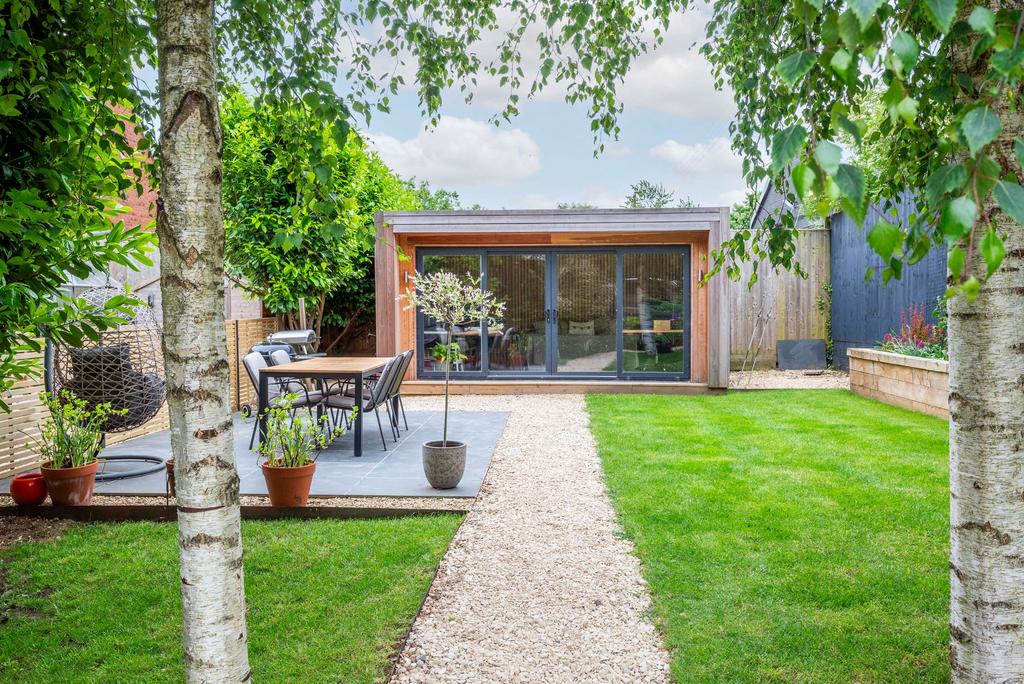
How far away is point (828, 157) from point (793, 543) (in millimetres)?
3147

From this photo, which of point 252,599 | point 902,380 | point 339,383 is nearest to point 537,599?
point 252,599

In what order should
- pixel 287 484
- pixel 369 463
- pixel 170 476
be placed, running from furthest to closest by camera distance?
pixel 369 463 < pixel 287 484 < pixel 170 476

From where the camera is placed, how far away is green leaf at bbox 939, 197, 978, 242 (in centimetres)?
81

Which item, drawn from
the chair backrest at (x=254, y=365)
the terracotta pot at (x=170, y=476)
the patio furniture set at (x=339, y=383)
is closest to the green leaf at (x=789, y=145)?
the terracotta pot at (x=170, y=476)

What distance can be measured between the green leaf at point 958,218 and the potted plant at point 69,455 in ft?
15.0

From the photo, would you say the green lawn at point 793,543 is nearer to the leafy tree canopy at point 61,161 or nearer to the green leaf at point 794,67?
the green leaf at point 794,67

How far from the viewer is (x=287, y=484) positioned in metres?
4.17

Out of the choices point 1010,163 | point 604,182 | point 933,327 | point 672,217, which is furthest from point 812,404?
point 604,182

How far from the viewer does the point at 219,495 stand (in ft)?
4.86

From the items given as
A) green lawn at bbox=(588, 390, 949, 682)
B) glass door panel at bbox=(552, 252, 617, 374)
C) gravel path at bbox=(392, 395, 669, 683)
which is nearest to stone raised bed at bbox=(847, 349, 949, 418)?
green lawn at bbox=(588, 390, 949, 682)

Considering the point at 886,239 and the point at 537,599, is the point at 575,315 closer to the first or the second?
the point at 537,599

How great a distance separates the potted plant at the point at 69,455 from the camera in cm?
424

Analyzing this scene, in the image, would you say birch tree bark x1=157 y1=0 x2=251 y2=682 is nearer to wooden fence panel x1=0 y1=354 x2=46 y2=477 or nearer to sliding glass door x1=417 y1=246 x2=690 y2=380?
wooden fence panel x1=0 y1=354 x2=46 y2=477

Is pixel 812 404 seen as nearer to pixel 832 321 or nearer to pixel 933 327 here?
pixel 933 327
